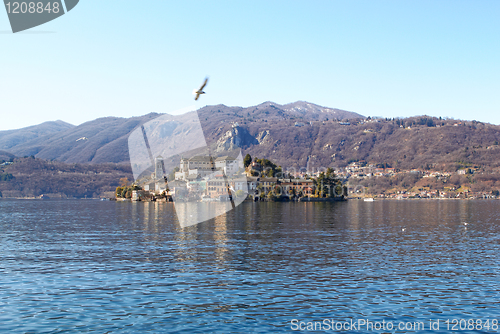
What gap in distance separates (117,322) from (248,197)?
561ft

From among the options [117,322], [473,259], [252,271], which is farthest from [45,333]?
[473,259]

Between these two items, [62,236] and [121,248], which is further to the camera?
[62,236]

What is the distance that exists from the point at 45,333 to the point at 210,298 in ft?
28.8

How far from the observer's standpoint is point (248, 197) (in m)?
191

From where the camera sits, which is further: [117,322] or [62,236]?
[62,236]

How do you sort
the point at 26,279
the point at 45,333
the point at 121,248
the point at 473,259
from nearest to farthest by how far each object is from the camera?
1. the point at 45,333
2. the point at 26,279
3. the point at 473,259
4. the point at 121,248

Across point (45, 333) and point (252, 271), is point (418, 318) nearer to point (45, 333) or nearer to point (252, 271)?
point (252, 271)

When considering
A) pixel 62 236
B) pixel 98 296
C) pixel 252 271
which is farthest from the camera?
pixel 62 236

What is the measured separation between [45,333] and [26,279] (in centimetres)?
1139

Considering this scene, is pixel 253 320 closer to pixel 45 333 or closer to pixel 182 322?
pixel 182 322

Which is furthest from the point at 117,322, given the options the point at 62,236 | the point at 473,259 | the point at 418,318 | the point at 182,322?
the point at 62,236

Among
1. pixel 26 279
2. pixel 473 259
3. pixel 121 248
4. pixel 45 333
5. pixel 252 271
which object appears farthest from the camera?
pixel 121 248

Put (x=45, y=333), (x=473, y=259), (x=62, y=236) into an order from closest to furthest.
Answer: (x=45, y=333), (x=473, y=259), (x=62, y=236)

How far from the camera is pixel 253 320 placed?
2097 centimetres
